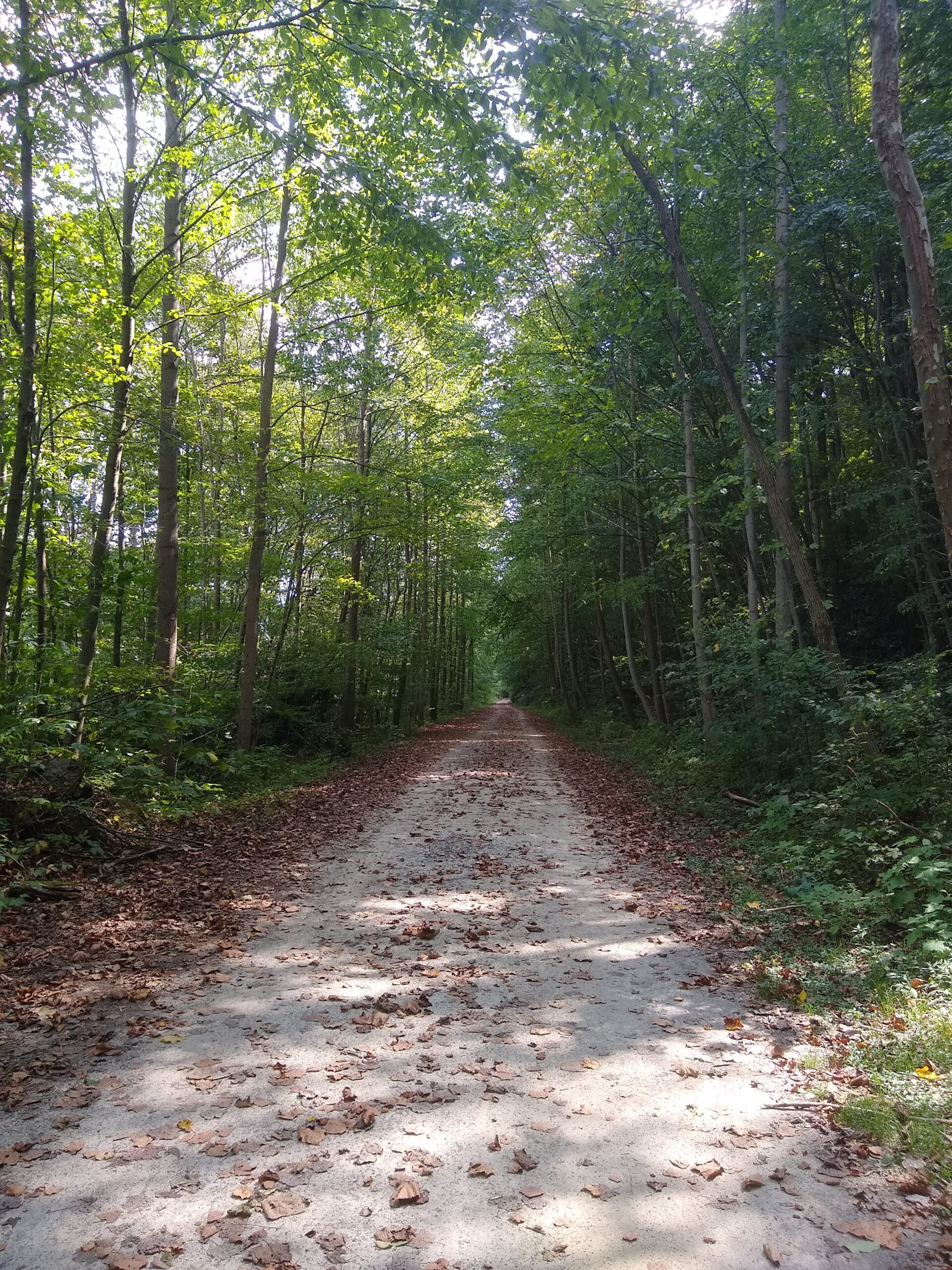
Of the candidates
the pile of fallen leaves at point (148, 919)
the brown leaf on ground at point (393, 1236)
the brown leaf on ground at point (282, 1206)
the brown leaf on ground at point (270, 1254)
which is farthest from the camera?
the pile of fallen leaves at point (148, 919)

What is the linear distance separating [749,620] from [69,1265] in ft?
41.8

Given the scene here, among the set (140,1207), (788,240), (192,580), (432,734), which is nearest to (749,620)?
(788,240)

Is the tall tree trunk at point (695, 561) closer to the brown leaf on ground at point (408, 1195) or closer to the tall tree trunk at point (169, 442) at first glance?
the tall tree trunk at point (169, 442)

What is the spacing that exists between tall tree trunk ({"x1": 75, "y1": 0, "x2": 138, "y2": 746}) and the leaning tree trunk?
26.1ft

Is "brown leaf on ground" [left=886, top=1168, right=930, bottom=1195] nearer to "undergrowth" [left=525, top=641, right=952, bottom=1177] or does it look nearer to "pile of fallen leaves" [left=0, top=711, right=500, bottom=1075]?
"undergrowth" [left=525, top=641, right=952, bottom=1177]

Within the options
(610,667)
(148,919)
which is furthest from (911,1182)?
(610,667)

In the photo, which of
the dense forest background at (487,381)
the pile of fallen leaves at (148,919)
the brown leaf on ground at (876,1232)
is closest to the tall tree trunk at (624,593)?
the dense forest background at (487,381)

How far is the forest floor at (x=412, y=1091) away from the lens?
2562 mm

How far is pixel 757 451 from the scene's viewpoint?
9.27 meters

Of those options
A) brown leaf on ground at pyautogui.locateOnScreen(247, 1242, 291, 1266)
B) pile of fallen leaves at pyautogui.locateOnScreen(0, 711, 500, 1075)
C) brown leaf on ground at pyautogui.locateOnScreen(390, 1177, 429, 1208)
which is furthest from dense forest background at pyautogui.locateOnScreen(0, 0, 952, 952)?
brown leaf on ground at pyautogui.locateOnScreen(247, 1242, 291, 1266)

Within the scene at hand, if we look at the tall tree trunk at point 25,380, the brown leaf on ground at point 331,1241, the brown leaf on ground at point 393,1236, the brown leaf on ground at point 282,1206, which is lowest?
the brown leaf on ground at point 393,1236

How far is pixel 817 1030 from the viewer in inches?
161

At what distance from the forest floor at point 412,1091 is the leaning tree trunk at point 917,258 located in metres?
4.50

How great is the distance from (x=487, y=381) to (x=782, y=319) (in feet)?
27.6
